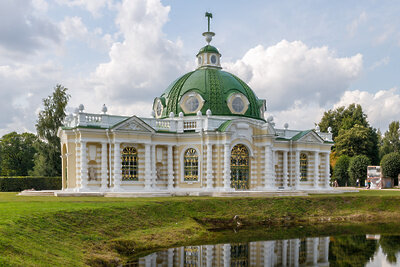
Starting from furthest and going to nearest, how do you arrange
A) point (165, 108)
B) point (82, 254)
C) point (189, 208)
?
1. point (165, 108)
2. point (189, 208)
3. point (82, 254)

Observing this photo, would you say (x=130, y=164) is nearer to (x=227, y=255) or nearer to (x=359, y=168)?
(x=227, y=255)

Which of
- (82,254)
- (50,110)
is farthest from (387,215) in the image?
(50,110)

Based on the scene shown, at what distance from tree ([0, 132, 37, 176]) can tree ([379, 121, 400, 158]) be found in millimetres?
56564

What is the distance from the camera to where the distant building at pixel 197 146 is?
31891 millimetres

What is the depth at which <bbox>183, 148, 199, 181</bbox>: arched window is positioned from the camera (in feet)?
112

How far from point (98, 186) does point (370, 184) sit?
35.4 m

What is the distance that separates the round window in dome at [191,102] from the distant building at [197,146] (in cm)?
9

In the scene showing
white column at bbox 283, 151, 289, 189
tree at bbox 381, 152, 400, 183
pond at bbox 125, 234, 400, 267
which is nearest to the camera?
pond at bbox 125, 234, 400, 267

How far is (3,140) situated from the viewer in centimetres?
6262

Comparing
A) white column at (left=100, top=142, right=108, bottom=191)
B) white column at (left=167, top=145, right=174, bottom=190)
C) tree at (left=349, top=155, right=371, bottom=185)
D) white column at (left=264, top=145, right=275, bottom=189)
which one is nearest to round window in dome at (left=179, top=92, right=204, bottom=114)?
white column at (left=167, top=145, right=174, bottom=190)

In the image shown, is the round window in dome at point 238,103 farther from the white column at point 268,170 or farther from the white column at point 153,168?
the white column at point 153,168

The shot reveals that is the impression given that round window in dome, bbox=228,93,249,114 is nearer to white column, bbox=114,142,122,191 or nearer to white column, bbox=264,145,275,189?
white column, bbox=264,145,275,189

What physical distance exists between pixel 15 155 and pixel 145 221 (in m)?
47.0

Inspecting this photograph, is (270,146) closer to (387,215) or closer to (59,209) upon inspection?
(387,215)
